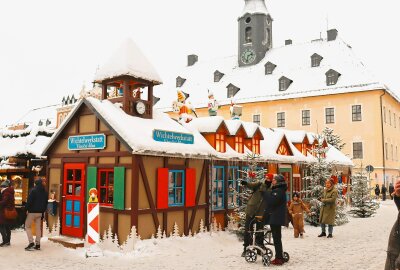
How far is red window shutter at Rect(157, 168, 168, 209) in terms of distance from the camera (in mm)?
11234

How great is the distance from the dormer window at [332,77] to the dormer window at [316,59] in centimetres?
233

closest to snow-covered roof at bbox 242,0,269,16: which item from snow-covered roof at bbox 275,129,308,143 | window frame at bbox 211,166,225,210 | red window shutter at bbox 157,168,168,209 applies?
snow-covered roof at bbox 275,129,308,143

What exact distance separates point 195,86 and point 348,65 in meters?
15.3

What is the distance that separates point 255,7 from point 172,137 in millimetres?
35777

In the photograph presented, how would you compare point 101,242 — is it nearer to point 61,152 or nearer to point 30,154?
point 61,152

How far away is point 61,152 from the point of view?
12656 millimetres

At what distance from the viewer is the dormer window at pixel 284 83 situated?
38375 mm

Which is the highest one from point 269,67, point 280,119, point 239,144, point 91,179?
point 269,67

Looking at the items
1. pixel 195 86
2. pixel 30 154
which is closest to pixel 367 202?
pixel 30 154

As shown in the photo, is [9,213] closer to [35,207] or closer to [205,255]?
[35,207]

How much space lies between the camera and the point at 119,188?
35.4 feet

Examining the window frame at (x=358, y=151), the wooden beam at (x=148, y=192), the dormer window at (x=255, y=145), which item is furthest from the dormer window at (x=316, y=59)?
the wooden beam at (x=148, y=192)

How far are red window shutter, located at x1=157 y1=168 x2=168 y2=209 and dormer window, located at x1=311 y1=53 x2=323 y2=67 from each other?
29.8m

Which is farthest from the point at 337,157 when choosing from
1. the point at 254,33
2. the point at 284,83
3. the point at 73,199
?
the point at 254,33
